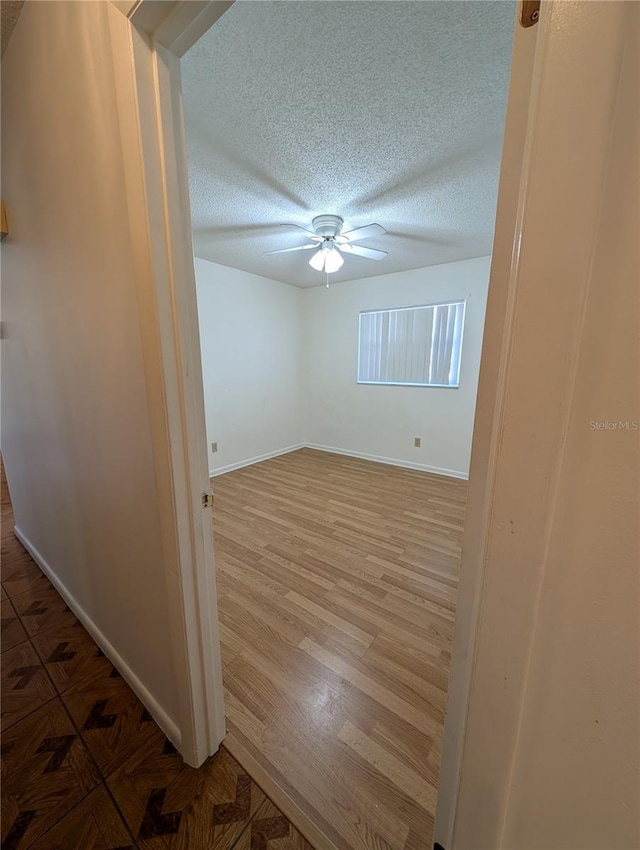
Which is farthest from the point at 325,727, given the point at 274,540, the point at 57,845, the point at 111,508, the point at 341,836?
the point at 274,540

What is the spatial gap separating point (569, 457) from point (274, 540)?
230 centimetres

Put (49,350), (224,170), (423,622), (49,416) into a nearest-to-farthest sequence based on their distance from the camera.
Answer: (49,350), (49,416), (423,622), (224,170)

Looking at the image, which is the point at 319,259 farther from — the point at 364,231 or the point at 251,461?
the point at 251,461

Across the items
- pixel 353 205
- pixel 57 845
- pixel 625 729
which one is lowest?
pixel 57 845

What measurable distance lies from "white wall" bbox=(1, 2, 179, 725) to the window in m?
3.45

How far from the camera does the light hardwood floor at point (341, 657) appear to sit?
0.99 metres

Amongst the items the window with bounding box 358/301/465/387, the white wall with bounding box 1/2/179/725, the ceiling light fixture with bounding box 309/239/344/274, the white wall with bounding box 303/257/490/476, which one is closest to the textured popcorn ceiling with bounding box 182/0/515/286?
the ceiling light fixture with bounding box 309/239/344/274

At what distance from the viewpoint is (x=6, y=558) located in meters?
2.13

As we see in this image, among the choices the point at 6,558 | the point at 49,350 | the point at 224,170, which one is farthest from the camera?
the point at 6,558

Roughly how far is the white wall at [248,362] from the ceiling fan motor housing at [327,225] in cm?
153

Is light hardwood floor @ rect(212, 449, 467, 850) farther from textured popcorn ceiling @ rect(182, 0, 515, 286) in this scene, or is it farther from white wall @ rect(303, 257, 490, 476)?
textured popcorn ceiling @ rect(182, 0, 515, 286)

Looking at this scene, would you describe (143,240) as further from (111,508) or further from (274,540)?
(274,540)

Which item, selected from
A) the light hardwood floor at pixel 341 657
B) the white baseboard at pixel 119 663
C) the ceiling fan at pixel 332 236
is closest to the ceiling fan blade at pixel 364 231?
the ceiling fan at pixel 332 236

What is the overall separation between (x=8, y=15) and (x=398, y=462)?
13.9ft
